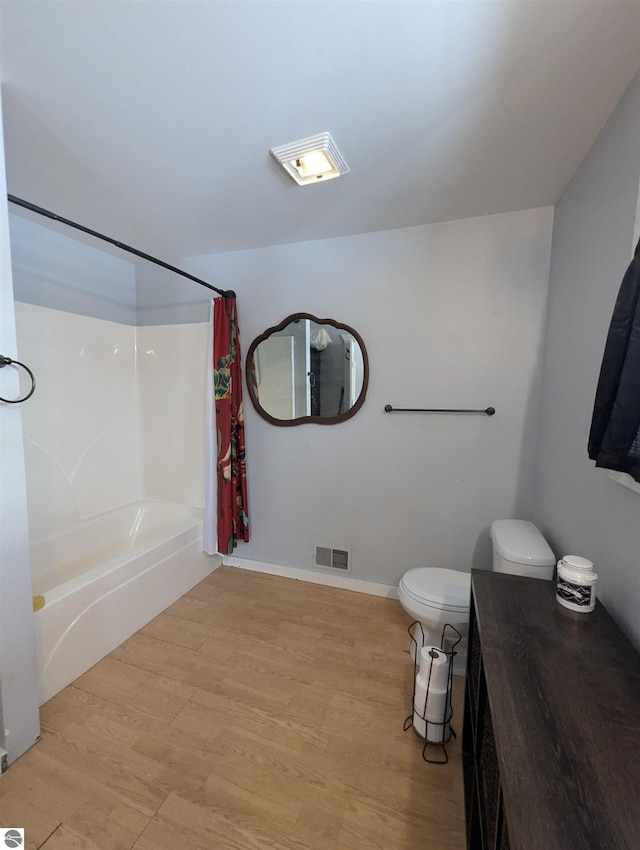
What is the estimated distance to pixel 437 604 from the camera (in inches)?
60.8

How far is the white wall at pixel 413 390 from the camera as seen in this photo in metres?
1.92

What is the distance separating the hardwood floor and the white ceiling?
91.4 inches

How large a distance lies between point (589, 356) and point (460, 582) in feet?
3.76

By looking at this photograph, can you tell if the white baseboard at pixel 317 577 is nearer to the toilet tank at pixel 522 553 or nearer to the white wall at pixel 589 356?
the toilet tank at pixel 522 553

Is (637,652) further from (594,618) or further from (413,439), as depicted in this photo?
(413,439)

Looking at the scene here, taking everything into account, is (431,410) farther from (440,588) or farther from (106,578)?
(106,578)

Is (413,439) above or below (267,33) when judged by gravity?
below

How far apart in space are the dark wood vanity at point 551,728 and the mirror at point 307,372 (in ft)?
4.49

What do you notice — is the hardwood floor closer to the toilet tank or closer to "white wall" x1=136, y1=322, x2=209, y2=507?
the toilet tank

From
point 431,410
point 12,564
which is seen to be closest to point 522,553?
point 431,410

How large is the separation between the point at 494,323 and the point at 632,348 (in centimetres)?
121

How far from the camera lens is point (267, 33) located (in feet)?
3.18

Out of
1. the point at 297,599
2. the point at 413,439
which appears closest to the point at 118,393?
the point at 297,599

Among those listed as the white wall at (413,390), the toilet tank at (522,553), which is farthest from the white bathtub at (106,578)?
the toilet tank at (522,553)
